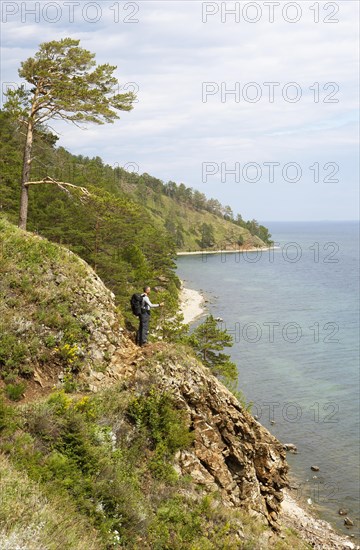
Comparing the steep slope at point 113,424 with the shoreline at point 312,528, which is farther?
the shoreline at point 312,528

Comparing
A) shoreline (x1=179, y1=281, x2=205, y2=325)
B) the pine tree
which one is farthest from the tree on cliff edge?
shoreline (x1=179, y1=281, x2=205, y2=325)

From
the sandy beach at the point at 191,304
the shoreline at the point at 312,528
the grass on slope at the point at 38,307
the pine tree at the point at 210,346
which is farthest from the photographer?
the sandy beach at the point at 191,304

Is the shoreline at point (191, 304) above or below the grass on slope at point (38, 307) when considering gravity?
below

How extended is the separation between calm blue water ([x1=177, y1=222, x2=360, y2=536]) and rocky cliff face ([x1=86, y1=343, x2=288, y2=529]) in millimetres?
13400

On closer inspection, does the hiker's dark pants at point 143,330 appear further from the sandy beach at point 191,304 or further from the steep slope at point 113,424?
the sandy beach at point 191,304

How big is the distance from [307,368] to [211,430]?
38.0m

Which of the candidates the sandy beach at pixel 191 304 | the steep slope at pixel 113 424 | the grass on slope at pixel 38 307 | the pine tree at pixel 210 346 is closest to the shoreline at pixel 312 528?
the steep slope at pixel 113 424

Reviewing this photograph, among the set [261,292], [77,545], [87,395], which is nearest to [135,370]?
[87,395]

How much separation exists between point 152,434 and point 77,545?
545 centimetres

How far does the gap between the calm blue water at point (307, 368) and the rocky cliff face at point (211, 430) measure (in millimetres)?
13400

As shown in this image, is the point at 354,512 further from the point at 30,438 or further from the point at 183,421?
the point at 30,438

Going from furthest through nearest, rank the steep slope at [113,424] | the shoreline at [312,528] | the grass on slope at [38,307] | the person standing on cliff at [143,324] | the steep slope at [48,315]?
the shoreline at [312,528] → the person standing on cliff at [143,324] → the steep slope at [48,315] → the grass on slope at [38,307] → the steep slope at [113,424]

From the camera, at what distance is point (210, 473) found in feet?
48.9

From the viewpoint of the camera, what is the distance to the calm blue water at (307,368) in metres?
31.7
